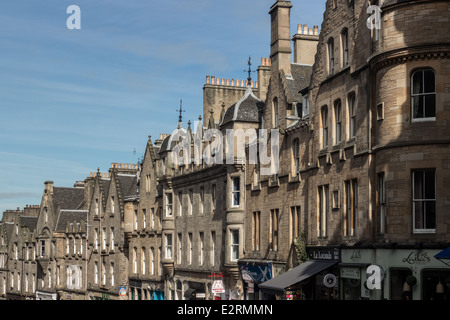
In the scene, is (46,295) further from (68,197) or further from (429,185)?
(429,185)

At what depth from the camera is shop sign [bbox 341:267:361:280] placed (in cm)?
3023

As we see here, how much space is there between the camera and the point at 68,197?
88.6 m

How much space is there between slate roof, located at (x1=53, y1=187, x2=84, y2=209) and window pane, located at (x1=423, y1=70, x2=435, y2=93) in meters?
64.4

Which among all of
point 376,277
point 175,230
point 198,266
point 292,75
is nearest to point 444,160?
point 376,277

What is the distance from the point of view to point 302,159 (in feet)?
123

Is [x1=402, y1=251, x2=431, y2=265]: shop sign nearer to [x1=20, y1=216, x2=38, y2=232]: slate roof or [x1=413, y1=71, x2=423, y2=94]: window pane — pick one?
[x1=413, y1=71, x2=423, y2=94]: window pane

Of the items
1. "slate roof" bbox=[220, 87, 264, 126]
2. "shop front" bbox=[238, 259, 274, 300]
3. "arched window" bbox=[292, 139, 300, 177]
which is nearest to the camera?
"arched window" bbox=[292, 139, 300, 177]

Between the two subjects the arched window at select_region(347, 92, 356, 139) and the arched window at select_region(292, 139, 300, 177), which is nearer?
the arched window at select_region(347, 92, 356, 139)

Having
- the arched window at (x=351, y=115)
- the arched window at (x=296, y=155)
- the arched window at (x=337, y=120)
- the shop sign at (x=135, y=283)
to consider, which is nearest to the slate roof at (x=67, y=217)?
the shop sign at (x=135, y=283)

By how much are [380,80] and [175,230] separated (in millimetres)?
31528

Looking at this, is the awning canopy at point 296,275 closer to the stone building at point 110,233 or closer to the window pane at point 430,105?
the window pane at point 430,105

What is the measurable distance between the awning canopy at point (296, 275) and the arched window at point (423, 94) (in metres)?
8.30

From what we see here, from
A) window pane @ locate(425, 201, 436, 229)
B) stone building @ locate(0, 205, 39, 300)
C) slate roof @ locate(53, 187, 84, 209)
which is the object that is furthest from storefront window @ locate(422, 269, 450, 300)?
stone building @ locate(0, 205, 39, 300)

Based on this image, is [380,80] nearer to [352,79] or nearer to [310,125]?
[352,79]
